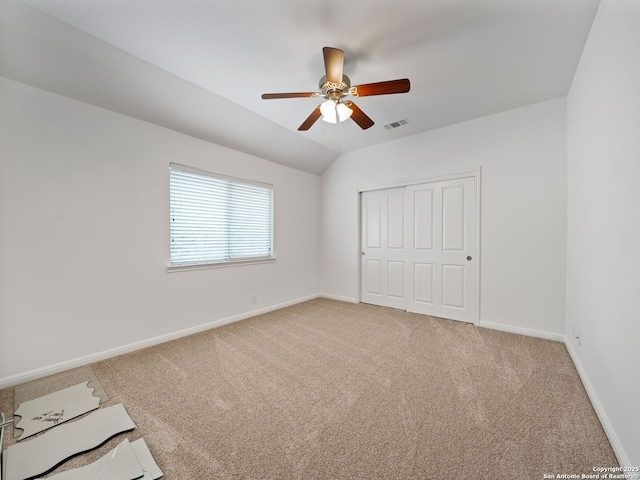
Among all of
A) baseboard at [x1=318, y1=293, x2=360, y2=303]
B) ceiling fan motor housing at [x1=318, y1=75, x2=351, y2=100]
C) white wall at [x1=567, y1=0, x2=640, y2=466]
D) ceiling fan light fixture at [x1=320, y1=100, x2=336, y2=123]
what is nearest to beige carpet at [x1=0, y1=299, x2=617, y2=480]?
white wall at [x1=567, y1=0, x2=640, y2=466]

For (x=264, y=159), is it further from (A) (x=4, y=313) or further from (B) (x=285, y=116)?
(A) (x=4, y=313)

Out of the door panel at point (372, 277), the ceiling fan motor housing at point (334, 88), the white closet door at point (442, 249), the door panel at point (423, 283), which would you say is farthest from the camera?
the door panel at point (372, 277)

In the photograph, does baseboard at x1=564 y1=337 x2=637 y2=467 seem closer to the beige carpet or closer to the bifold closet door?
the beige carpet

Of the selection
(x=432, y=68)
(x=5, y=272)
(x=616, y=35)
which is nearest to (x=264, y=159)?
(x=432, y=68)

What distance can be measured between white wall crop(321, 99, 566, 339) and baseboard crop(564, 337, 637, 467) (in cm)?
80

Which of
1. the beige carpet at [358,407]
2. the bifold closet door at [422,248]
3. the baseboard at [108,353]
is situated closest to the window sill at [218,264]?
the baseboard at [108,353]

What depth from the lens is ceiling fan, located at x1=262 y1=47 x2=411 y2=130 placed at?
6.16 ft

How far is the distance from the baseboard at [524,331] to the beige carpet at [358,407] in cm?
13

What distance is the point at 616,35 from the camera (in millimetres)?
1533

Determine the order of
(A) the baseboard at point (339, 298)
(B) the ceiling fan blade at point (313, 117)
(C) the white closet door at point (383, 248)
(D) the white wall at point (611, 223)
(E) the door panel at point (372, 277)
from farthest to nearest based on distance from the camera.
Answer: (A) the baseboard at point (339, 298)
(E) the door panel at point (372, 277)
(C) the white closet door at point (383, 248)
(B) the ceiling fan blade at point (313, 117)
(D) the white wall at point (611, 223)

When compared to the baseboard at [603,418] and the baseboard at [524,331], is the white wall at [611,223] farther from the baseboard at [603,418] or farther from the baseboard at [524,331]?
the baseboard at [524,331]

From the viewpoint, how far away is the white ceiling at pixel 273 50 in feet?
5.84

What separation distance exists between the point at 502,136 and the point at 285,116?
2.80 meters

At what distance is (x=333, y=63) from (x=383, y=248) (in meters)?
3.07
